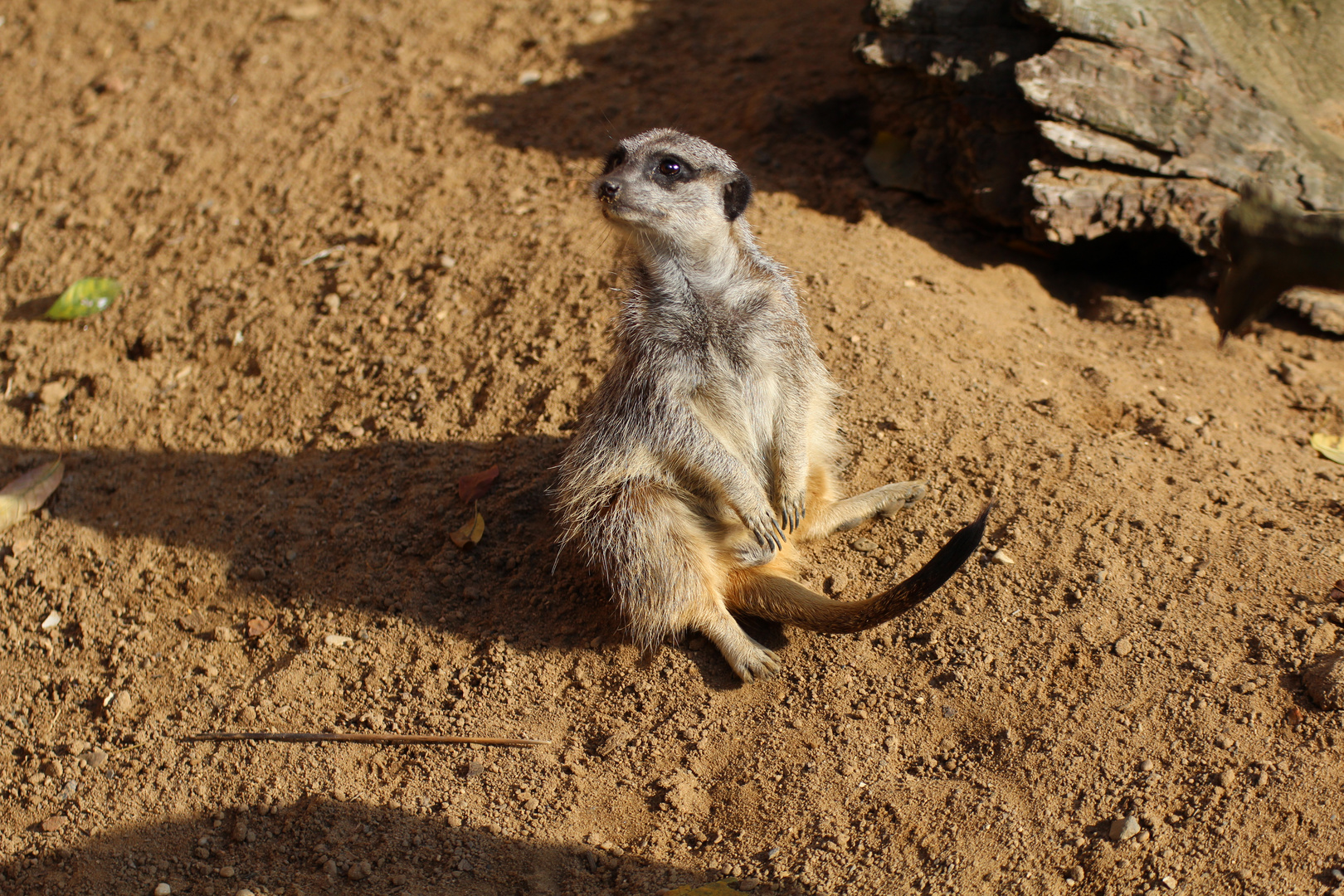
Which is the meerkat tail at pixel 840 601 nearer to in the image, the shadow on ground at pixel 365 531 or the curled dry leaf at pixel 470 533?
the shadow on ground at pixel 365 531

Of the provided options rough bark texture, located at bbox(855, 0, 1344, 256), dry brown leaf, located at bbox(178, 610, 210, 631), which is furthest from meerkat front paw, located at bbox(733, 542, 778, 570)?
rough bark texture, located at bbox(855, 0, 1344, 256)

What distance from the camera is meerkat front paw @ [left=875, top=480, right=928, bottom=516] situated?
294 cm

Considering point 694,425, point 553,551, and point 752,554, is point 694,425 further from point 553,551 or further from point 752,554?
point 553,551

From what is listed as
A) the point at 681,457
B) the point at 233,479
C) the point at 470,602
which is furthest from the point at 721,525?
the point at 233,479

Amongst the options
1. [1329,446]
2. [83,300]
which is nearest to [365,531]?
[83,300]

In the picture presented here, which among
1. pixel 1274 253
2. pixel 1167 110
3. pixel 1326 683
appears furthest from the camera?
pixel 1167 110

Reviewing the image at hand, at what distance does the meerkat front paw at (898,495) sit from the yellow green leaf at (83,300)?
3411 millimetres

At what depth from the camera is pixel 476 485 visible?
3234 millimetres

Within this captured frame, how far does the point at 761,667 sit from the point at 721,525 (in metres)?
0.45

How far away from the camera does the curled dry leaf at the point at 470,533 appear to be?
3094 millimetres

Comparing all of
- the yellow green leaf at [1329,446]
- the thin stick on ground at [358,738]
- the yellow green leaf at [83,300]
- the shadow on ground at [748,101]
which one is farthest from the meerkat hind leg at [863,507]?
the yellow green leaf at [83,300]

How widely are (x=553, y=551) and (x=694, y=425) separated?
0.70 m

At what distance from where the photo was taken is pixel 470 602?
2.96 meters

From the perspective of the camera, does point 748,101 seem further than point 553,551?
Yes
